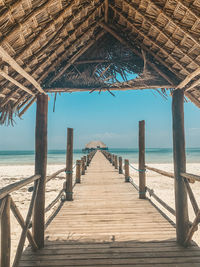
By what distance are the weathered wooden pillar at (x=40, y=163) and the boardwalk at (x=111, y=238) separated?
310 mm

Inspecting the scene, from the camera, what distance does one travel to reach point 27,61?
2.81 m

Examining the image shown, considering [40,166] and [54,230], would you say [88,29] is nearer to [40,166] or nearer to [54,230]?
[40,166]

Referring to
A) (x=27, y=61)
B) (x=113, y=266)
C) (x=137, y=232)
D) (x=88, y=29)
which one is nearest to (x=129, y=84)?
(x=88, y=29)

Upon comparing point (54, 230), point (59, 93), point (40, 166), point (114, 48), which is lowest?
point (54, 230)

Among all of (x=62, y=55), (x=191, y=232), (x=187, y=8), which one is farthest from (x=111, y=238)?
(x=187, y=8)

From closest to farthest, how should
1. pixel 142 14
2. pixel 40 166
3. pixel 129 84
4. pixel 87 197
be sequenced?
pixel 142 14 → pixel 40 166 → pixel 129 84 → pixel 87 197

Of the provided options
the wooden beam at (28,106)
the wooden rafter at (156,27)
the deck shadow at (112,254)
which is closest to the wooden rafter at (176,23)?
the wooden rafter at (156,27)

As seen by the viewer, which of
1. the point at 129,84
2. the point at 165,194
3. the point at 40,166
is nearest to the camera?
the point at 40,166

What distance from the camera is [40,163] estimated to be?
309 cm

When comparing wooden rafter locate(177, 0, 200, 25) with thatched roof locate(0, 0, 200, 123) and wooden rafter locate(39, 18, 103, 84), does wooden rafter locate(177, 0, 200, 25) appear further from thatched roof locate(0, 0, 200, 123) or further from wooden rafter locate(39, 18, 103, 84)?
wooden rafter locate(39, 18, 103, 84)

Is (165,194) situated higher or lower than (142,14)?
lower

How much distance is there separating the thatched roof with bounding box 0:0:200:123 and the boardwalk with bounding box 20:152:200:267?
2.43m

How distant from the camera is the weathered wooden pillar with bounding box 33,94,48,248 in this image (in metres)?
2.96

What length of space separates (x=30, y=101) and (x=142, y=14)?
8.12 ft
